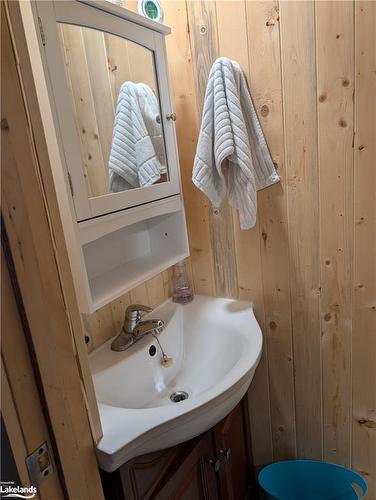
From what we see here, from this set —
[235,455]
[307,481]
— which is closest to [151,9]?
[235,455]

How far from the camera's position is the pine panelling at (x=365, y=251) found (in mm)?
1005

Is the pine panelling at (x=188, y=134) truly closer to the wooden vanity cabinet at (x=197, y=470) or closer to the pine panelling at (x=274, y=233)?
the pine panelling at (x=274, y=233)

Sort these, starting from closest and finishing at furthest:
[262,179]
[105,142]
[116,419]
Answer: [116,419] < [105,142] < [262,179]

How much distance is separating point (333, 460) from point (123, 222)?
4.26ft

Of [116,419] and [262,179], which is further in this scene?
[262,179]

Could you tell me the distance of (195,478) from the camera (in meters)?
1.05

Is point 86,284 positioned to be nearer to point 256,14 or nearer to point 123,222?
point 123,222

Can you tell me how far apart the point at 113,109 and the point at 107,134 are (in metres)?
0.08

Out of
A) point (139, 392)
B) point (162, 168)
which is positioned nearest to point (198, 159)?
point (162, 168)

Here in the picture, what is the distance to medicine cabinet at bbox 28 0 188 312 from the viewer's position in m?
0.81

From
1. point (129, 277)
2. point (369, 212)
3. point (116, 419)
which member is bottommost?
point (116, 419)

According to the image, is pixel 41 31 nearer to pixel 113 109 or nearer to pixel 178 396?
pixel 113 109

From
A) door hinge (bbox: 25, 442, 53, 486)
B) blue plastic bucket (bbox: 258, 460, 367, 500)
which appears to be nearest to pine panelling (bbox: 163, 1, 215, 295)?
blue plastic bucket (bbox: 258, 460, 367, 500)

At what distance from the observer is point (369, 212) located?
1.12 meters
